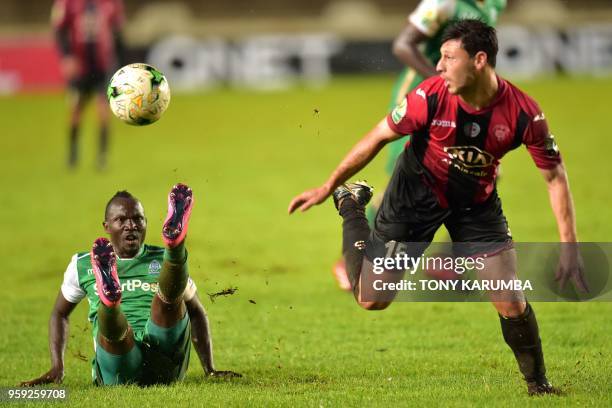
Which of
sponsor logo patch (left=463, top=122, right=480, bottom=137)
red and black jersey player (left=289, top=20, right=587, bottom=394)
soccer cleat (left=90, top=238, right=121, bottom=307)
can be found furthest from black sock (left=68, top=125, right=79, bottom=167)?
sponsor logo patch (left=463, top=122, right=480, bottom=137)

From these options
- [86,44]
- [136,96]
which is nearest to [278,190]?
[86,44]

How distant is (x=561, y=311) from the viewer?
8766 mm

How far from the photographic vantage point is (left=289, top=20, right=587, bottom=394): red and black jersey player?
5816 millimetres

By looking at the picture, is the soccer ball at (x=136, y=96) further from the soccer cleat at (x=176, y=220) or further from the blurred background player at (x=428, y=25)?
the blurred background player at (x=428, y=25)

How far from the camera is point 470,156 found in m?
6.04

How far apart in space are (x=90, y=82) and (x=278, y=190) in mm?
4387

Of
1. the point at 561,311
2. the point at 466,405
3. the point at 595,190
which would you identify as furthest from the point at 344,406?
the point at 595,190

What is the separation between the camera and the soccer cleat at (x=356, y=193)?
22.4ft

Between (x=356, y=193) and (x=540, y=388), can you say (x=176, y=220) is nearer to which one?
(x=356, y=193)

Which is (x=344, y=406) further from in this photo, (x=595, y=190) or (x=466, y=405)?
(x=595, y=190)

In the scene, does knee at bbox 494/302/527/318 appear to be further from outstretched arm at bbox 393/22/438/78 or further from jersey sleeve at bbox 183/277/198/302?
outstretched arm at bbox 393/22/438/78

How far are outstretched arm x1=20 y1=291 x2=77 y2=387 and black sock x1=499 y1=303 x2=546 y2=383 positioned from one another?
2.62 meters

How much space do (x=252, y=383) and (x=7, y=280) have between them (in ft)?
15.3

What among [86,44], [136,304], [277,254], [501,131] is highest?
[86,44]
